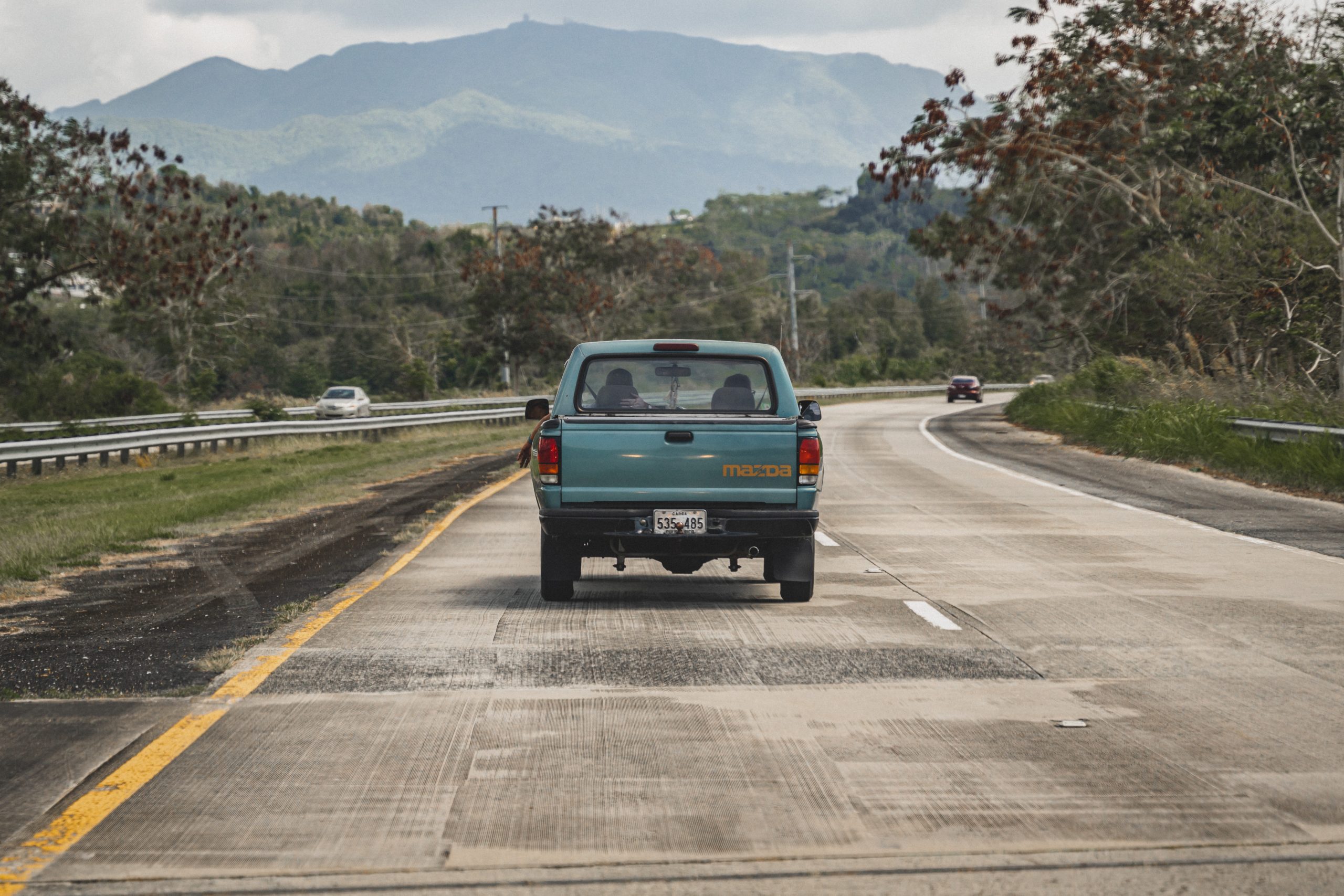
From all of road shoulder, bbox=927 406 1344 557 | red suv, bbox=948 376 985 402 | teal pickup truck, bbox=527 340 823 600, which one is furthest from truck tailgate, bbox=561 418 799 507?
red suv, bbox=948 376 985 402

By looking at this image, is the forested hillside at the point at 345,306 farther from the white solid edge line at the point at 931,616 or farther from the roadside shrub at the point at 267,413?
the white solid edge line at the point at 931,616

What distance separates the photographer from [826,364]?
110938 mm

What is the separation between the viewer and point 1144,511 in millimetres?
17297

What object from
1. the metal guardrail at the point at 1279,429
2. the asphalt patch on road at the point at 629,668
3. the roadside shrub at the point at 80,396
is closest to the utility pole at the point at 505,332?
the roadside shrub at the point at 80,396

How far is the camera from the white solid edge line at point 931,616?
30.4 ft

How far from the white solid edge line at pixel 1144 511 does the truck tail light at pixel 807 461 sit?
5143mm

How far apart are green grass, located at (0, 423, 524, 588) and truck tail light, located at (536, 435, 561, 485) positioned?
5148 millimetres

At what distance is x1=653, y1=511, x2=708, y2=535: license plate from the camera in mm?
9727

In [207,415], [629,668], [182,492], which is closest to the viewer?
[629,668]

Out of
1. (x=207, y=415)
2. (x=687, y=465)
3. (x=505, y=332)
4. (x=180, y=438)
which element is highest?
(x=505, y=332)

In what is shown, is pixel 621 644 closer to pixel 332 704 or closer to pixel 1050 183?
pixel 332 704

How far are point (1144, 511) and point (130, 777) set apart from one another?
13.8m

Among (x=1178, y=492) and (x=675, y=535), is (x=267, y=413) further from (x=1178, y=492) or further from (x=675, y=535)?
(x=675, y=535)

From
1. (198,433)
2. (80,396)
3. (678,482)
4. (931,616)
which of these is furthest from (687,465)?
(80,396)
